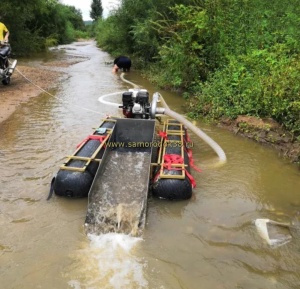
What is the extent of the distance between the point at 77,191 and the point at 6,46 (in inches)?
341

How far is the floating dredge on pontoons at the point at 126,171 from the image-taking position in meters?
4.67

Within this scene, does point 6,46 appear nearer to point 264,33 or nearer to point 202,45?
point 202,45

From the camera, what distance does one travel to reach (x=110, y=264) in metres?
3.85

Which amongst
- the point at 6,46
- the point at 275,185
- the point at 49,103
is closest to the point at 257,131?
the point at 275,185

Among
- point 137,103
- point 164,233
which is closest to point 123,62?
point 137,103

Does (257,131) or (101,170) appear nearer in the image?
(101,170)

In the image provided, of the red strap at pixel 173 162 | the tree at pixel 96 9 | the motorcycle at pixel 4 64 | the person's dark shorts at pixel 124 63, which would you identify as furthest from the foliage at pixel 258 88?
the tree at pixel 96 9

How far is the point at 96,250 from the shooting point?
4.09m

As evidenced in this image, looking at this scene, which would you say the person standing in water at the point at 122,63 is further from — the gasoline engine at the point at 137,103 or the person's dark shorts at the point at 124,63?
the gasoline engine at the point at 137,103

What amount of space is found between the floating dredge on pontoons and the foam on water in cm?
21

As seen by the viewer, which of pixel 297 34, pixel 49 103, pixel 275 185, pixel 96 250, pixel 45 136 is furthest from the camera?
pixel 49 103

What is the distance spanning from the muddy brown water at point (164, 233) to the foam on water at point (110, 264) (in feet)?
0.04

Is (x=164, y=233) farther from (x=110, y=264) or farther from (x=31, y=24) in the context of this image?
(x=31, y=24)

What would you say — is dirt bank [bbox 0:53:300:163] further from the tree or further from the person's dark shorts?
the tree
